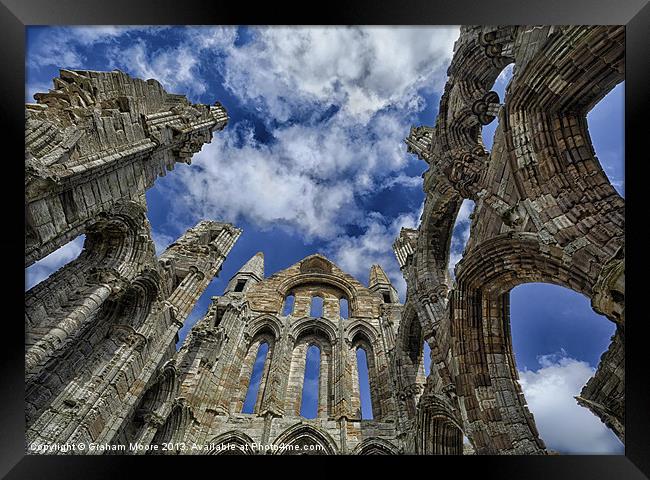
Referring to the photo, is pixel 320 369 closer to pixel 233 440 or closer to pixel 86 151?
pixel 233 440

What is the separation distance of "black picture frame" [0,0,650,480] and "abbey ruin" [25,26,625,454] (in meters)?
0.93

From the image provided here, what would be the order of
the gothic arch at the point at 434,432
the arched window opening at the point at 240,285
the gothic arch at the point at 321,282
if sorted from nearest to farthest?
the gothic arch at the point at 434,432
the arched window opening at the point at 240,285
the gothic arch at the point at 321,282

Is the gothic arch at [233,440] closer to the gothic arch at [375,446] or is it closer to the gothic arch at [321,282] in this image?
the gothic arch at [375,446]

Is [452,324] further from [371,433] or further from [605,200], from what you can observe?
[371,433]

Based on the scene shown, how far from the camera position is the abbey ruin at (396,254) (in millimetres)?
5500

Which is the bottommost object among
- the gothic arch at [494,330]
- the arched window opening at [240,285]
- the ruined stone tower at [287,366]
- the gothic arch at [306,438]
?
the gothic arch at [494,330]

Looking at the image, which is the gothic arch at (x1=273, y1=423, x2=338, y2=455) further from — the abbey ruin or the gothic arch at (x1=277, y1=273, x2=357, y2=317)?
the gothic arch at (x1=277, y1=273, x2=357, y2=317)

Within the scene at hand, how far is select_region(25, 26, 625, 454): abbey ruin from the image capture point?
18.0 feet

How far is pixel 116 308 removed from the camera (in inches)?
394
